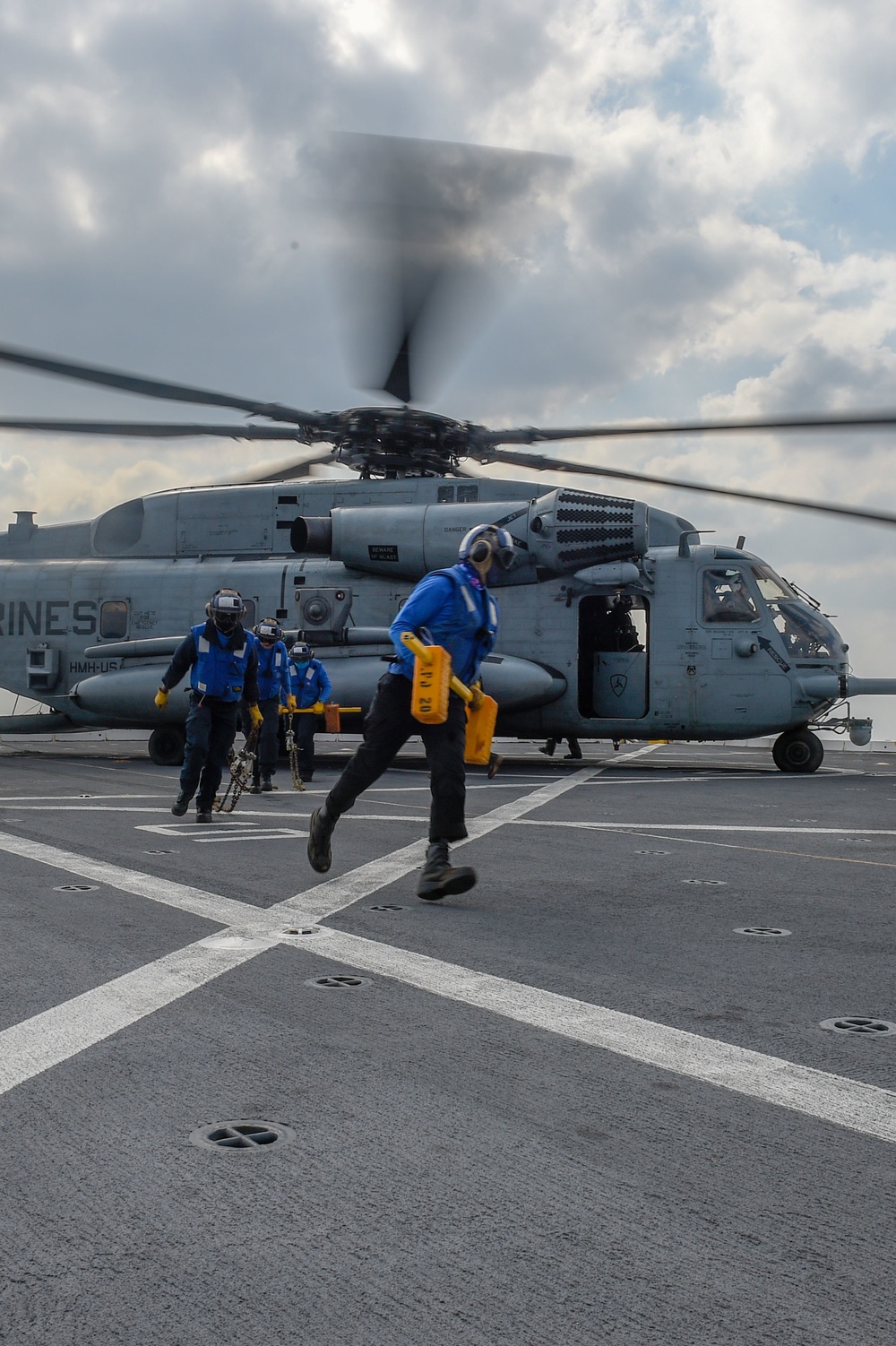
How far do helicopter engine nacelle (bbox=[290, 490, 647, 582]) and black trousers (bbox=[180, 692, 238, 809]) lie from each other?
22.3 feet

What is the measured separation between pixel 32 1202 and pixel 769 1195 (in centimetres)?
150

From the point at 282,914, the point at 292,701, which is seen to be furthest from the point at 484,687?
the point at 282,914

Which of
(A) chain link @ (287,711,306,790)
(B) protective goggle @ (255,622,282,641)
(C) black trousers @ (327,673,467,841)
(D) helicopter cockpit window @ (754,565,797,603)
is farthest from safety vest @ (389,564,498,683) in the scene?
(D) helicopter cockpit window @ (754,565,797,603)

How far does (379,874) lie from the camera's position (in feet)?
22.4

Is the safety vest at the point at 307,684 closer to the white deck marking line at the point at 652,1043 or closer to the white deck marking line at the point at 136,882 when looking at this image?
the white deck marking line at the point at 136,882

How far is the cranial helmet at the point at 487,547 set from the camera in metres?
6.56

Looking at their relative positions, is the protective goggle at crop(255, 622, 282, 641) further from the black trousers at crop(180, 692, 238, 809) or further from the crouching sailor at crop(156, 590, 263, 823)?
the black trousers at crop(180, 692, 238, 809)

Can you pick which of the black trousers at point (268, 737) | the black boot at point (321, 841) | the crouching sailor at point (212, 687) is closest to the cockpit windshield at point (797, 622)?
the black trousers at point (268, 737)

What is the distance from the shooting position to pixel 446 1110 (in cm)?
291

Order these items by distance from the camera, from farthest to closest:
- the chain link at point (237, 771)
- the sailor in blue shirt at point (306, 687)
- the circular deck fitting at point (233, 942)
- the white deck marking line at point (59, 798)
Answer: the sailor in blue shirt at point (306, 687) < the white deck marking line at point (59, 798) < the chain link at point (237, 771) < the circular deck fitting at point (233, 942)

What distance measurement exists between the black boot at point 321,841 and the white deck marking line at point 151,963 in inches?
4.6

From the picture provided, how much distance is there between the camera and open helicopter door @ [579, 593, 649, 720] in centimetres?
1662

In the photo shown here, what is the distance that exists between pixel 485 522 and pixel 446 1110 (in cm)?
1408

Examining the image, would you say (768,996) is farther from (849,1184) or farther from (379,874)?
(379,874)
